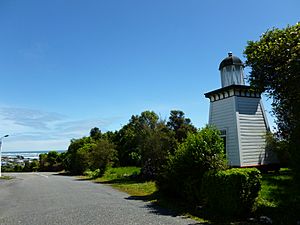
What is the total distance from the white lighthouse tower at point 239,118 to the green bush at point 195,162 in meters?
7.07

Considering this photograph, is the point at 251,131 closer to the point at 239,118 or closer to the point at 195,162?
the point at 239,118

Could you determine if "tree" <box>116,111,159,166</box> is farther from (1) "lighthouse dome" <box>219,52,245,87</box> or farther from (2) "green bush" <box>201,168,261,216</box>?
(2) "green bush" <box>201,168,261,216</box>

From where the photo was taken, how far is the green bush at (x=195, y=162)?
10.9 meters

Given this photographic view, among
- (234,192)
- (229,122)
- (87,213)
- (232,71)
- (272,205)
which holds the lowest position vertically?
(87,213)

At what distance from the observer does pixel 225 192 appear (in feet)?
29.3

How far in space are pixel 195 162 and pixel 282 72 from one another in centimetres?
428

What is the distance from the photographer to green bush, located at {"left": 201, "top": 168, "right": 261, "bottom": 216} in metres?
8.70

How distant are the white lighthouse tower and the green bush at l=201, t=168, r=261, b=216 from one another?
9.03 meters

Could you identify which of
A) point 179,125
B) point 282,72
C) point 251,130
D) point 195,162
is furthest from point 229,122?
point 282,72

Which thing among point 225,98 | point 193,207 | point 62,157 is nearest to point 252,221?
point 193,207

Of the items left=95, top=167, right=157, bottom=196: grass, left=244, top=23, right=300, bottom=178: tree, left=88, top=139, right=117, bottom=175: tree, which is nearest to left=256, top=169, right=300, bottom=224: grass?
left=244, top=23, right=300, bottom=178: tree

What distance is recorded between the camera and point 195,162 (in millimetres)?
11250

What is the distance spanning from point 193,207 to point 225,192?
2.01m

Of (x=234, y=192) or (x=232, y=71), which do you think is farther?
(x=232, y=71)
